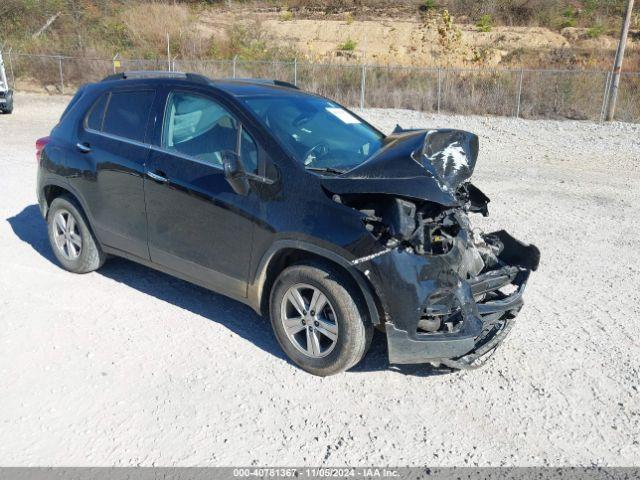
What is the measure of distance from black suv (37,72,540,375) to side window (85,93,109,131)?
0.05 ft

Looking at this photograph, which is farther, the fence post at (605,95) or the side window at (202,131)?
the fence post at (605,95)

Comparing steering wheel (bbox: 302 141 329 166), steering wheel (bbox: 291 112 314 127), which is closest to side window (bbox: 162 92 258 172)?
steering wheel (bbox: 302 141 329 166)

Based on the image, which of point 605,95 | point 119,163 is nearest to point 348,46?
point 605,95

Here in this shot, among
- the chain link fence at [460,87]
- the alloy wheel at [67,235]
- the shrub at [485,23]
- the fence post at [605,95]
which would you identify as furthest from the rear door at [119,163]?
the shrub at [485,23]

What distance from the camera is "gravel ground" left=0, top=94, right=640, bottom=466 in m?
3.26

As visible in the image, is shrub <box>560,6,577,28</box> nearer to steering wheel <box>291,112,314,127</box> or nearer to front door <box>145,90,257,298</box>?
steering wheel <box>291,112,314,127</box>

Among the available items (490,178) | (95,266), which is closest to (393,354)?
(95,266)

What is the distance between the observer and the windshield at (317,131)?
13.7ft

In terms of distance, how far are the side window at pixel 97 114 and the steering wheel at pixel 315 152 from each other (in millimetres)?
2144

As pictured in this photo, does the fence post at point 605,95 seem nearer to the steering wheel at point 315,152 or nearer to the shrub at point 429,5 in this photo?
the steering wheel at point 315,152

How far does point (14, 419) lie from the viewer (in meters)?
3.44

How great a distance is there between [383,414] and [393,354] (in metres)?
0.37

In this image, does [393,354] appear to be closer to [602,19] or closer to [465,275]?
[465,275]

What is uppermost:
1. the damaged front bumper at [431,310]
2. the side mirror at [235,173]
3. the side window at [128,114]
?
the side window at [128,114]
